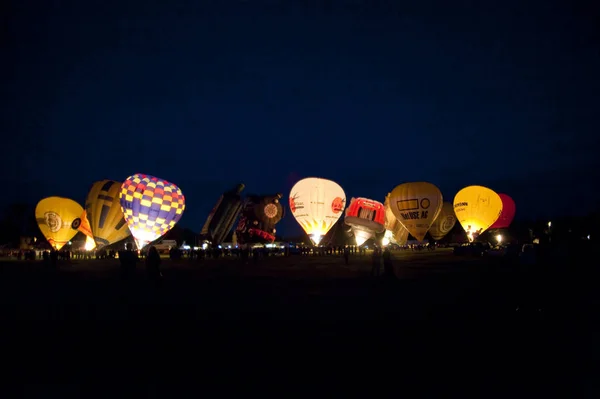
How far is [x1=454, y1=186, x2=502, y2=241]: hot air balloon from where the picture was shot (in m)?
43.8

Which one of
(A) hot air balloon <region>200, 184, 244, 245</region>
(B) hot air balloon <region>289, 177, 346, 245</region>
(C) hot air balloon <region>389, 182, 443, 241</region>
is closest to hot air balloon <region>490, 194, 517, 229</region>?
(C) hot air balloon <region>389, 182, 443, 241</region>

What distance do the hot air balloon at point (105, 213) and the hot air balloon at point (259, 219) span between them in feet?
68.6

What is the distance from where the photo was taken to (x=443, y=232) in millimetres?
56906

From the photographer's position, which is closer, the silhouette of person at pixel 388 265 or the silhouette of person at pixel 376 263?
the silhouette of person at pixel 388 265

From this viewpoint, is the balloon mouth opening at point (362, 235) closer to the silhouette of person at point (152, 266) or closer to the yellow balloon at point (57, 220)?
the yellow balloon at point (57, 220)

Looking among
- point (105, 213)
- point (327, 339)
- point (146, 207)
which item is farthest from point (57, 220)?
point (327, 339)

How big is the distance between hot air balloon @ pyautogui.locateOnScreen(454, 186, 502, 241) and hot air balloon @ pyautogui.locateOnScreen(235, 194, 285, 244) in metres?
21.7

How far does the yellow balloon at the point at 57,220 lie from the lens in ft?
130

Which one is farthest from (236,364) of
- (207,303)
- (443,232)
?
(443,232)

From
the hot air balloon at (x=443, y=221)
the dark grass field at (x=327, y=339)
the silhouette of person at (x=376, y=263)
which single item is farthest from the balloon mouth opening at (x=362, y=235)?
the dark grass field at (x=327, y=339)

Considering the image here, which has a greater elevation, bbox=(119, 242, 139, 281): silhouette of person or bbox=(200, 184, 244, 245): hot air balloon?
bbox=(200, 184, 244, 245): hot air balloon

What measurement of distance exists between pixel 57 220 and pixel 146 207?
15.4m

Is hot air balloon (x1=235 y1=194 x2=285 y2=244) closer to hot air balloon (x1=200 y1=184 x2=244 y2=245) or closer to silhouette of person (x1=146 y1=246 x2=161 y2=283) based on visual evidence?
hot air balloon (x1=200 y1=184 x2=244 y2=245)

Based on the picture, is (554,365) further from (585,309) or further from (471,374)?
(585,309)
